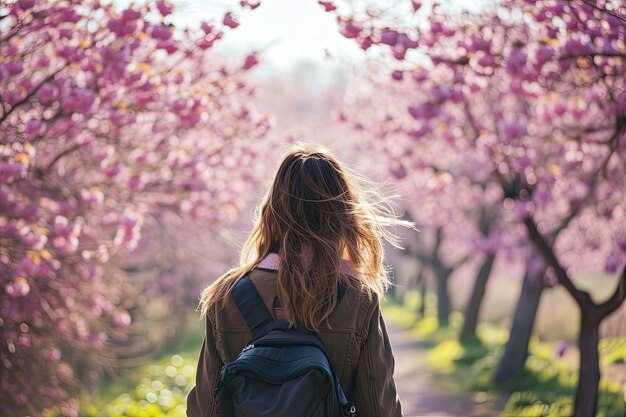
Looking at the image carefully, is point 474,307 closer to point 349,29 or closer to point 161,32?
point 349,29

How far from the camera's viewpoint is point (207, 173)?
326 inches

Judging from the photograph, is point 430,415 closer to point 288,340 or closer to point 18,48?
point 18,48

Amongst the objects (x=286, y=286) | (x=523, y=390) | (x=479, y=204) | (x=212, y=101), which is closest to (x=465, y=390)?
(x=523, y=390)

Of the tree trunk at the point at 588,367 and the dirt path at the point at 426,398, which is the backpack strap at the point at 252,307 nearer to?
the tree trunk at the point at 588,367

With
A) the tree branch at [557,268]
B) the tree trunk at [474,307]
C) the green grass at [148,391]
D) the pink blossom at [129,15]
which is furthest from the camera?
the tree trunk at [474,307]

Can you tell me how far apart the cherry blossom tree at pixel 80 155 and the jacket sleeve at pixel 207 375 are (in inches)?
114

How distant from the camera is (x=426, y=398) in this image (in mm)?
10922

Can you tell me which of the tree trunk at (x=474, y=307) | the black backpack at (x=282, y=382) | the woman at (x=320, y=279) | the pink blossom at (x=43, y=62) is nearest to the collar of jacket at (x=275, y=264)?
the woman at (x=320, y=279)

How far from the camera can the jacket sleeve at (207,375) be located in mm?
3041

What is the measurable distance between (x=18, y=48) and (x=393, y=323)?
721 inches

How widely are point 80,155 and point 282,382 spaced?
513 centimetres

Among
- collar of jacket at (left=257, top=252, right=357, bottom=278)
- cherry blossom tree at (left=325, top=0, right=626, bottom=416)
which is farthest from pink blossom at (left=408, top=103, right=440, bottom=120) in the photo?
collar of jacket at (left=257, top=252, right=357, bottom=278)

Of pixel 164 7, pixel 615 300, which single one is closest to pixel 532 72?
pixel 615 300

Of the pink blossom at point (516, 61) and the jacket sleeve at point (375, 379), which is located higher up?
the jacket sleeve at point (375, 379)
